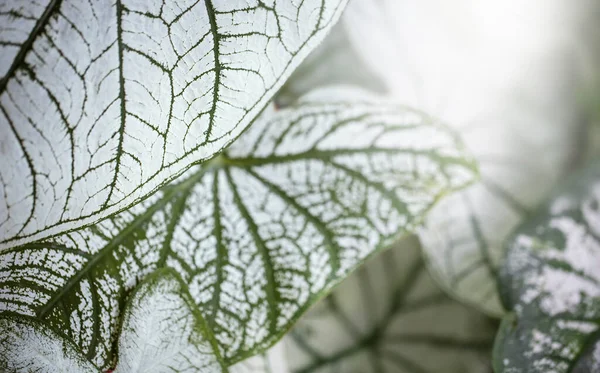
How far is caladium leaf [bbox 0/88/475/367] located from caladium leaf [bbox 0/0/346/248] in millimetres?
119

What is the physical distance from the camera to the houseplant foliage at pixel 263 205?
1.08 feet

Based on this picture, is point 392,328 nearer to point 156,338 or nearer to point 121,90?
point 156,338

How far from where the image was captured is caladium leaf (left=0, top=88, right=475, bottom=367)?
451 millimetres

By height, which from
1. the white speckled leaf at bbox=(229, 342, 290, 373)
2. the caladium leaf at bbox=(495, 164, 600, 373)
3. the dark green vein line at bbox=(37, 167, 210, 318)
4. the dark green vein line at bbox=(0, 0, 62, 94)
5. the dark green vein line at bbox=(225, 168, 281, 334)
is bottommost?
the caladium leaf at bbox=(495, 164, 600, 373)

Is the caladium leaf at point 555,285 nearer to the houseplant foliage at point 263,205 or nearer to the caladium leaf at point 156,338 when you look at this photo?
the houseplant foliage at point 263,205

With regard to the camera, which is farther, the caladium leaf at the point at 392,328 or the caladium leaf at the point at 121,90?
the caladium leaf at the point at 392,328

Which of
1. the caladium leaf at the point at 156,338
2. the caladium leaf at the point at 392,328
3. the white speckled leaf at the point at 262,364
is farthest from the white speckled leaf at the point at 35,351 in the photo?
the caladium leaf at the point at 392,328

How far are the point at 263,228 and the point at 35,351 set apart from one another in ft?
0.84

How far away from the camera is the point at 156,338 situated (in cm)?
46

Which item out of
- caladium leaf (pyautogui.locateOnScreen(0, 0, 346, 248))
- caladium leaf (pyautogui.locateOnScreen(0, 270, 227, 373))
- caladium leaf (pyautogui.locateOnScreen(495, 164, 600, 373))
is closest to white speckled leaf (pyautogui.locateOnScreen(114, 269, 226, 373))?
caladium leaf (pyautogui.locateOnScreen(0, 270, 227, 373))

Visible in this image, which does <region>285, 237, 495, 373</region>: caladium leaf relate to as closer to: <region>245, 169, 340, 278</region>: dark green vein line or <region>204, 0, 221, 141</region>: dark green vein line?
<region>245, 169, 340, 278</region>: dark green vein line

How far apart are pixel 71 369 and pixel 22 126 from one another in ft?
0.79

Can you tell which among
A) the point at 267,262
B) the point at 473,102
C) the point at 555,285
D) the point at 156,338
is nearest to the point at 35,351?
the point at 156,338

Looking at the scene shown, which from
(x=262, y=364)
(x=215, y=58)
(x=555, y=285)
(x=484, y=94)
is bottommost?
(x=555, y=285)
